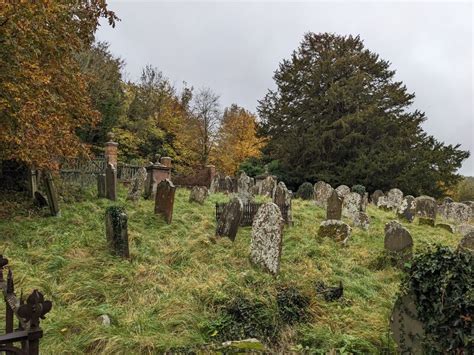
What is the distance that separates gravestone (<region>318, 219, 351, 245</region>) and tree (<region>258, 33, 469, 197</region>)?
1870 cm

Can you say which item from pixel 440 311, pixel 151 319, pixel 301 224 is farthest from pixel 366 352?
pixel 301 224

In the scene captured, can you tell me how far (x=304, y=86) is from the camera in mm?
32406

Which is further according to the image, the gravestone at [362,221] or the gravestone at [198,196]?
the gravestone at [198,196]

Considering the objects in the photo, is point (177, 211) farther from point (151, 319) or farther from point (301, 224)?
point (151, 319)

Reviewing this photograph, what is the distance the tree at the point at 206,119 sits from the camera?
33.6 meters

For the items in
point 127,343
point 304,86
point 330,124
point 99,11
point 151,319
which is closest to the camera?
point 127,343

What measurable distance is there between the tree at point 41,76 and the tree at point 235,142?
77.9 ft

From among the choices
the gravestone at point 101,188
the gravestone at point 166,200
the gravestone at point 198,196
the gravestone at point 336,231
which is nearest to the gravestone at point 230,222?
the gravestone at point 166,200

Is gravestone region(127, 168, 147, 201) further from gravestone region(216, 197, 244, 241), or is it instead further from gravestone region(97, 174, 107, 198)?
gravestone region(216, 197, 244, 241)

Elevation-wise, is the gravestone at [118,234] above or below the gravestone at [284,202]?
below

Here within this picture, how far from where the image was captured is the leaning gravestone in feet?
23.5

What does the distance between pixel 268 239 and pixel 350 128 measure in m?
23.8

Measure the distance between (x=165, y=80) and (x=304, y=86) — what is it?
1234cm

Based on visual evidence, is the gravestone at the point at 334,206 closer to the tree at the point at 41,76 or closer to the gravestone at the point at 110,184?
the gravestone at the point at 110,184
